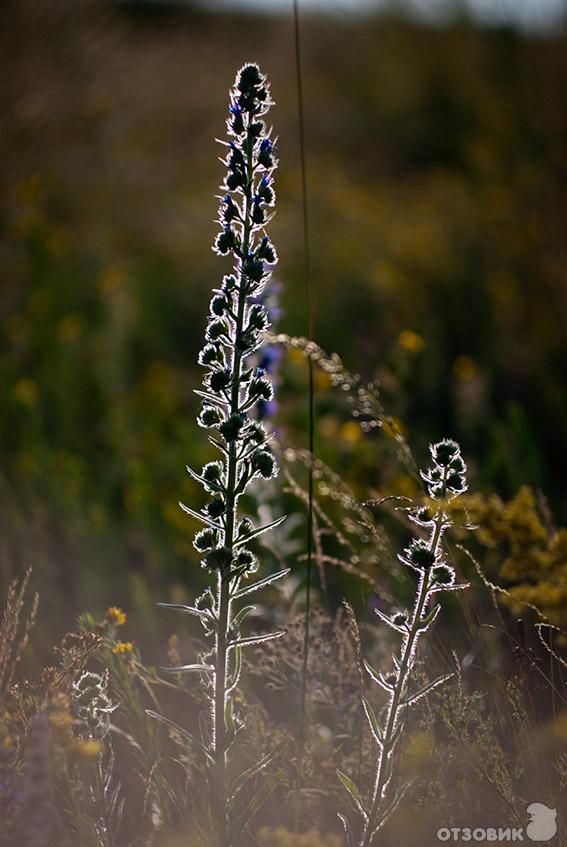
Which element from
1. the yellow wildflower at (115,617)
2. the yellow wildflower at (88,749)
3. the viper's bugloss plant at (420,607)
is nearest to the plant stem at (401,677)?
the viper's bugloss plant at (420,607)

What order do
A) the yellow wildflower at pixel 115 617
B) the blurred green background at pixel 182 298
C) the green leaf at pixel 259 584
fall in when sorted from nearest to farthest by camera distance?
the green leaf at pixel 259 584, the yellow wildflower at pixel 115 617, the blurred green background at pixel 182 298

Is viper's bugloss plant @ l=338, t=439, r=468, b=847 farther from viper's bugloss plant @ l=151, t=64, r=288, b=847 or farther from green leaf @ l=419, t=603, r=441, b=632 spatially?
viper's bugloss plant @ l=151, t=64, r=288, b=847

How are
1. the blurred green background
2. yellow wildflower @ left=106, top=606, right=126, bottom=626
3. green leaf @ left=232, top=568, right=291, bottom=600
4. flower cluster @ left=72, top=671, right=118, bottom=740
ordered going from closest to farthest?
green leaf @ left=232, top=568, right=291, bottom=600, flower cluster @ left=72, top=671, right=118, bottom=740, yellow wildflower @ left=106, top=606, right=126, bottom=626, the blurred green background

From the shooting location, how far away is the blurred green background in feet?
8.49

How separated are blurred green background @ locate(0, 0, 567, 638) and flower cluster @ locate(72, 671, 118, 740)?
663mm

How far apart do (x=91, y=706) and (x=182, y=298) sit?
3732 mm

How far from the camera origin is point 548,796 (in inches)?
55.6

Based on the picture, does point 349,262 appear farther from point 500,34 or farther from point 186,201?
point 500,34

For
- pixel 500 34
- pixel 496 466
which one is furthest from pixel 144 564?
pixel 500 34

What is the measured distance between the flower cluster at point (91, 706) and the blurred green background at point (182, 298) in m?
0.66

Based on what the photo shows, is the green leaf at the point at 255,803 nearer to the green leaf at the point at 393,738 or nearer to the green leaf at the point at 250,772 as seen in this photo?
the green leaf at the point at 250,772

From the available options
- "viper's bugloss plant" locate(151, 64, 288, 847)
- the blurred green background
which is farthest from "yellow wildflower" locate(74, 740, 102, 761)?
the blurred green background

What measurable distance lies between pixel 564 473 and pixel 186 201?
4.42 m

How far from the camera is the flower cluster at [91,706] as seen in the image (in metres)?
1.37
